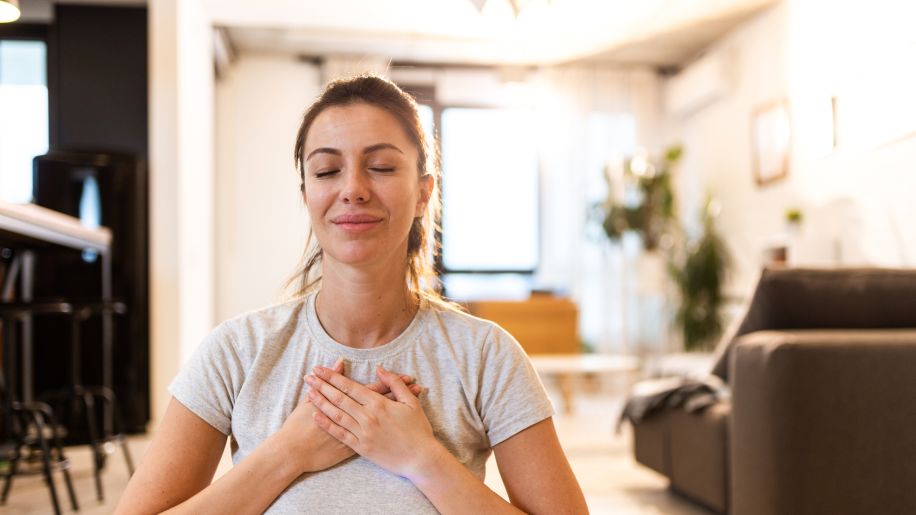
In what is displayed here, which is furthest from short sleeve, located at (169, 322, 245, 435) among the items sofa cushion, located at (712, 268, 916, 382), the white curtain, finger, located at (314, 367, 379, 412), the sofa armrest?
the white curtain

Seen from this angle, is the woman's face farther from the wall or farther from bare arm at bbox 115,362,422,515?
the wall

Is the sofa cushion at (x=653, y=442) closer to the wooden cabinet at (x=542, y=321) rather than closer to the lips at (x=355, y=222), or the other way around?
the lips at (x=355, y=222)

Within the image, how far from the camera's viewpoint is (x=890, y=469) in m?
1.98

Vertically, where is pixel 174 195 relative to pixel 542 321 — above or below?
above

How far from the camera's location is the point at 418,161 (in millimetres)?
1141

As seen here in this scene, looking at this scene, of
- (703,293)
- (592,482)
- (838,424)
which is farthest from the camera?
(703,293)

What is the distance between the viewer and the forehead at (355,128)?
1.06 m

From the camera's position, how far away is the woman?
1007 mm

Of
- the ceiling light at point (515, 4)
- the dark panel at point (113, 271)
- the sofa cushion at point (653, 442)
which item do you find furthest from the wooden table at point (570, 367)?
the ceiling light at point (515, 4)

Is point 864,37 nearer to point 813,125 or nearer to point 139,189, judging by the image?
point 813,125

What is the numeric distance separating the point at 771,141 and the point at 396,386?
4.97 meters

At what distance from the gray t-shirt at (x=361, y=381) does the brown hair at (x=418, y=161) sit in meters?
0.14

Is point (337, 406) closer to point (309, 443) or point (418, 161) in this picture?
point (309, 443)

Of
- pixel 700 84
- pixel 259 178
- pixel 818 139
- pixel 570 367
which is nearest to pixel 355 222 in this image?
pixel 818 139
